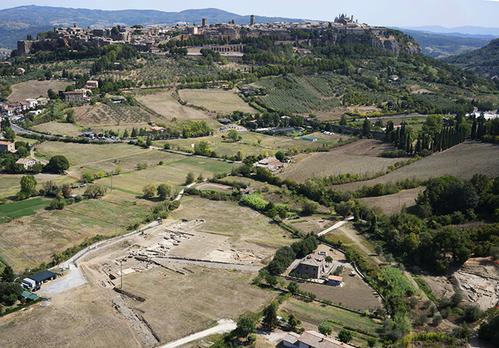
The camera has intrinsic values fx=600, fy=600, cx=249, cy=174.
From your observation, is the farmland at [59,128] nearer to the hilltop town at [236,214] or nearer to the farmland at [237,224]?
the hilltop town at [236,214]

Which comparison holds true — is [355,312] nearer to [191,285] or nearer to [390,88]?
[191,285]

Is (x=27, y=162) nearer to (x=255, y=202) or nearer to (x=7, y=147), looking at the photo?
(x=7, y=147)

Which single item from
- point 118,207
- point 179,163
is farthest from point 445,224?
point 179,163

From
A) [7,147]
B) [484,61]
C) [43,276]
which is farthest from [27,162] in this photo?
[484,61]

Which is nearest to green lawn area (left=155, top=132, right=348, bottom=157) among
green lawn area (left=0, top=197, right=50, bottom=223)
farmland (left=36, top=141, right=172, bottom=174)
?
farmland (left=36, top=141, right=172, bottom=174)

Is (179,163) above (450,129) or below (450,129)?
below

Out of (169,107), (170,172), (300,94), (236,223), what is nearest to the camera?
(236,223)

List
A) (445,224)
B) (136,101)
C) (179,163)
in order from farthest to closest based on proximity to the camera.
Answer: (136,101) → (179,163) → (445,224)

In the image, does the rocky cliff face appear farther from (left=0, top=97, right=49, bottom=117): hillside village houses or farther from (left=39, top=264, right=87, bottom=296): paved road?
(left=39, top=264, right=87, bottom=296): paved road
